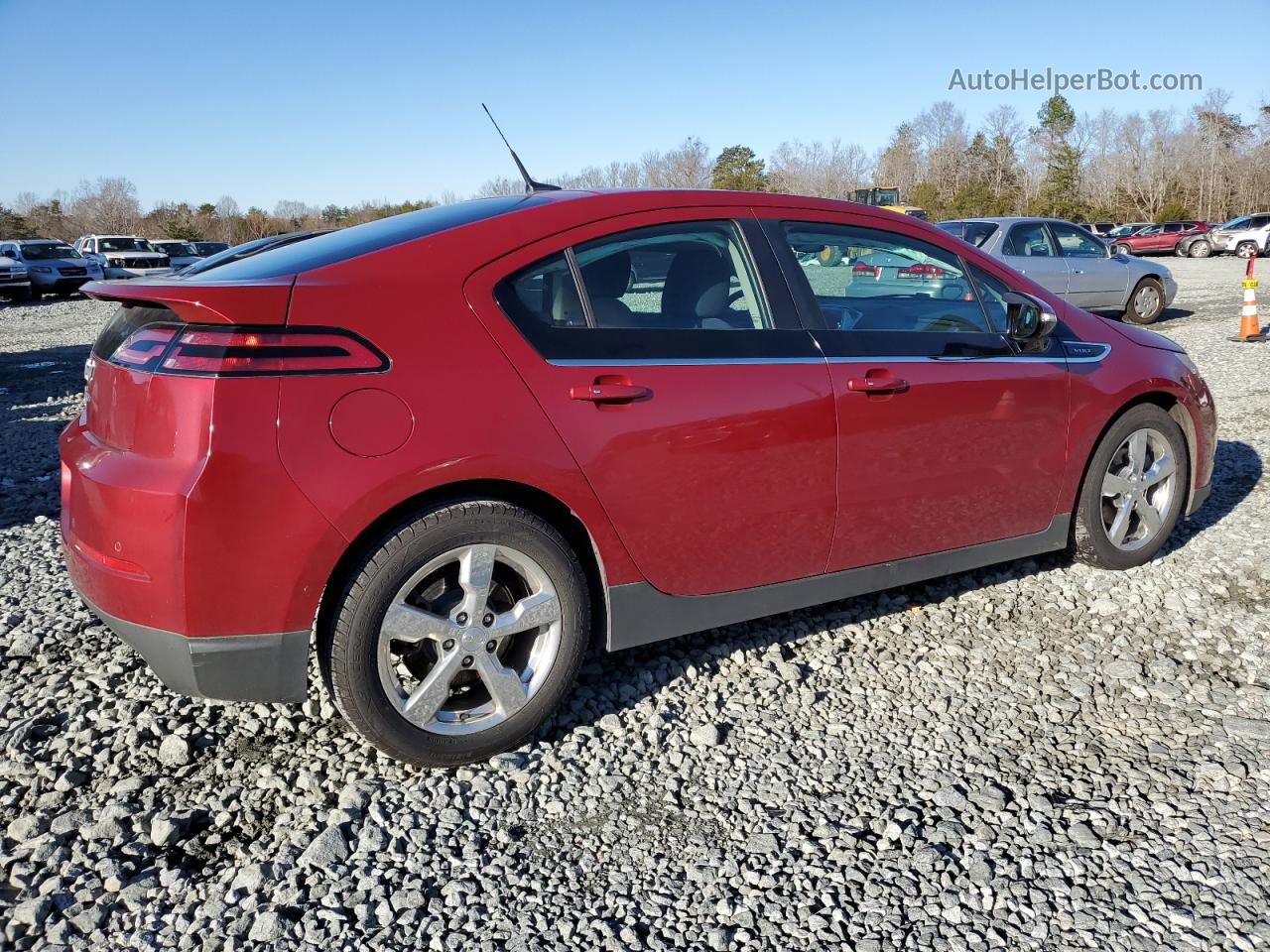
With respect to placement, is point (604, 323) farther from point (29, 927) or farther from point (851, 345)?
point (29, 927)

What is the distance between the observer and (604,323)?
10.1 feet

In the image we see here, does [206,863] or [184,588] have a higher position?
[184,588]

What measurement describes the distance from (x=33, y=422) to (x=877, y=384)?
7.88 m

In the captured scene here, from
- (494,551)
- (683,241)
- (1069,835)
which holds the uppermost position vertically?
(683,241)

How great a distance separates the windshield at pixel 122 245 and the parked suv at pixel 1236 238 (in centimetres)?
3872

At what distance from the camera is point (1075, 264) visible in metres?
14.2

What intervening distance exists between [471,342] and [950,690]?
2.05 meters

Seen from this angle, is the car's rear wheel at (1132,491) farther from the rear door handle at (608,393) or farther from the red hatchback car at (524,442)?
the rear door handle at (608,393)

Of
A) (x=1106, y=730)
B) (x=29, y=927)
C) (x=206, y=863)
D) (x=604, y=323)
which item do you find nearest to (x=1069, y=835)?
(x=1106, y=730)

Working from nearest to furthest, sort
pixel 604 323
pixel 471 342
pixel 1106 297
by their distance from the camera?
pixel 471 342 < pixel 604 323 < pixel 1106 297

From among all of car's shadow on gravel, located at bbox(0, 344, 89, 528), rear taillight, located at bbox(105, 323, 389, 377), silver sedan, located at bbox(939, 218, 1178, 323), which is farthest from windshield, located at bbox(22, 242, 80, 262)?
rear taillight, located at bbox(105, 323, 389, 377)

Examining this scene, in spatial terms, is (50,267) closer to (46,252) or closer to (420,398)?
(46,252)

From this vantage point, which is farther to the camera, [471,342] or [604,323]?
[604,323]

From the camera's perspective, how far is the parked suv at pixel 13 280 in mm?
26125
